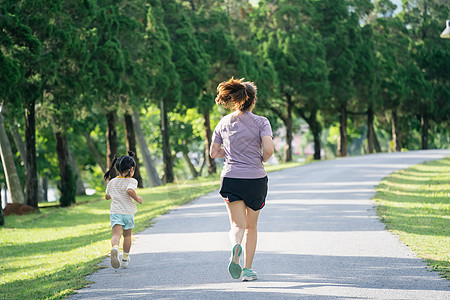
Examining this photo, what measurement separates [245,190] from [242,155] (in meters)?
0.34

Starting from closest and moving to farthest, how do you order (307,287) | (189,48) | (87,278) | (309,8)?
(307,287) < (87,278) < (189,48) < (309,8)

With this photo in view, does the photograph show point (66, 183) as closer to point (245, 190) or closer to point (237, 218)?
point (237, 218)

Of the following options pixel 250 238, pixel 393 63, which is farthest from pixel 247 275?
pixel 393 63

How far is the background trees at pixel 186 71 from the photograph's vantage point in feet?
77.8

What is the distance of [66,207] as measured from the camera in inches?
1133

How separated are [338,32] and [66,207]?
25027 mm

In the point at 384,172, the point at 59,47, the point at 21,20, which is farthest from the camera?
the point at 384,172

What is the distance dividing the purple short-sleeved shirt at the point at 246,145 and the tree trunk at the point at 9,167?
2172 centimetres

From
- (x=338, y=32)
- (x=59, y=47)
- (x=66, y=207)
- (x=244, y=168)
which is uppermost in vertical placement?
(x=338, y=32)

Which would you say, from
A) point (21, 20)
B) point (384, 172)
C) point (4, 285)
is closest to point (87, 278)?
point (4, 285)

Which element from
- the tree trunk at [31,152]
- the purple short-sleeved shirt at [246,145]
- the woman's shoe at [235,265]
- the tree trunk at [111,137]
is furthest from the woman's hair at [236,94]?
the tree trunk at [111,137]

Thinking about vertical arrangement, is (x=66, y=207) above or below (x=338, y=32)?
below

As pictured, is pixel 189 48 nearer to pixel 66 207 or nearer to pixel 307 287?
pixel 66 207

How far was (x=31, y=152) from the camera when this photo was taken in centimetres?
2530
